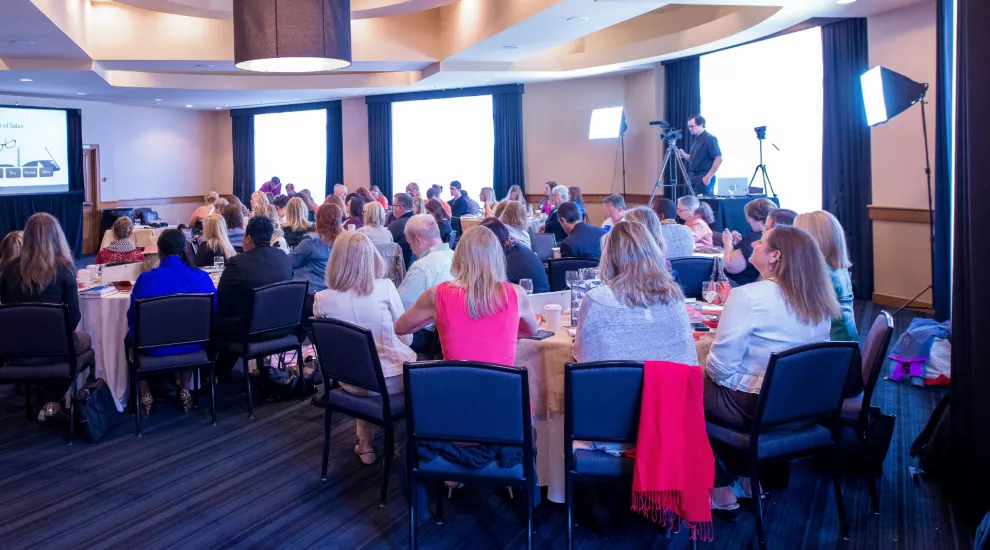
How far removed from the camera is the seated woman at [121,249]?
6.30 metres

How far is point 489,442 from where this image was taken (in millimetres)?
2906

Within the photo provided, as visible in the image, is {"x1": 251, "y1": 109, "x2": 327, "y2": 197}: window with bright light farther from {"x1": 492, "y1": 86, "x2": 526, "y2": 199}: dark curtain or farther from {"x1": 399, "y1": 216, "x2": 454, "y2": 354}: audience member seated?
{"x1": 399, "y1": 216, "x2": 454, "y2": 354}: audience member seated

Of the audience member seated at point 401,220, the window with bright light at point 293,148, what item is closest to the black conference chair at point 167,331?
the audience member seated at point 401,220

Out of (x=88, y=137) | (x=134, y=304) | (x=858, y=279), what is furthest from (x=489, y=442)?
(x=88, y=137)

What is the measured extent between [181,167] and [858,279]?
14.7m

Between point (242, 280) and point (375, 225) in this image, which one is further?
point (375, 225)

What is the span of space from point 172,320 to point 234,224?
353 centimetres

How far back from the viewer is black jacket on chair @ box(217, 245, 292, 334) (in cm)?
511

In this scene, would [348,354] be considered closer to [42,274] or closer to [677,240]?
[42,274]

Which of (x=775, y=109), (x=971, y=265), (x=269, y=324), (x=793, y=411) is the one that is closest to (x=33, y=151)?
(x=269, y=324)

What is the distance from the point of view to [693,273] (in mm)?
5406

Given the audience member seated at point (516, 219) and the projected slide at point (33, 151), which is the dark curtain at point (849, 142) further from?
the projected slide at point (33, 151)

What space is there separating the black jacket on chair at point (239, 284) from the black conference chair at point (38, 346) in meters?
0.89

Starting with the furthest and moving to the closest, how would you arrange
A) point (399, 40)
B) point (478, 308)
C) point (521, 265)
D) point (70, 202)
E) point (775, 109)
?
1. point (70, 202)
2. point (399, 40)
3. point (775, 109)
4. point (521, 265)
5. point (478, 308)
